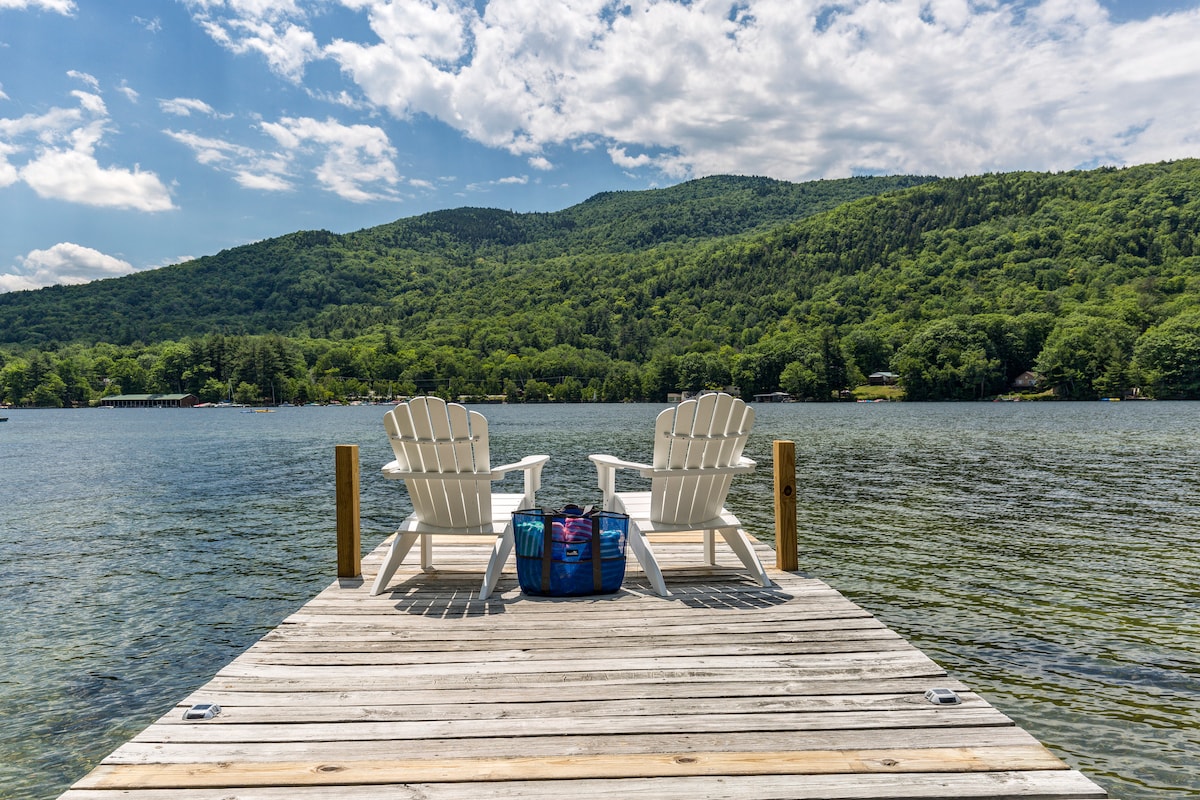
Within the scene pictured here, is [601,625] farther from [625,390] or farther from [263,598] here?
[625,390]

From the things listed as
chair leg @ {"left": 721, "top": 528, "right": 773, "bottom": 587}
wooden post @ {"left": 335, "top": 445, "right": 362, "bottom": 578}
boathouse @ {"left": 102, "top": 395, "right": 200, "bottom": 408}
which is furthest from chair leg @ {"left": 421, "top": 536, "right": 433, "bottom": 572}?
boathouse @ {"left": 102, "top": 395, "right": 200, "bottom": 408}

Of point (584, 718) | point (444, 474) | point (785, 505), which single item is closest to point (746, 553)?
point (785, 505)

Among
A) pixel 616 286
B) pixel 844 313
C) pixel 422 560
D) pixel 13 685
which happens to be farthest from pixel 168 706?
pixel 616 286

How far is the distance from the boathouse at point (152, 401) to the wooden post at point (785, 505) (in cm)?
12322

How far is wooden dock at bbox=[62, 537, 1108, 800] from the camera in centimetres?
238

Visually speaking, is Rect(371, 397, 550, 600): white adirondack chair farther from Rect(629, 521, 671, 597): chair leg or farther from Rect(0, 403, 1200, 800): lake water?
Rect(0, 403, 1200, 800): lake water

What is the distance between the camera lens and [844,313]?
96.1 m

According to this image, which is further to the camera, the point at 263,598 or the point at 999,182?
the point at 999,182

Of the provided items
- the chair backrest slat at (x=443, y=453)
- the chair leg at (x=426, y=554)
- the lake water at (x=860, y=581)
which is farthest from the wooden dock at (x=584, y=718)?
the lake water at (x=860, y=581)

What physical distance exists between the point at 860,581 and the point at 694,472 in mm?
3890

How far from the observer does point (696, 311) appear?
103125 mm

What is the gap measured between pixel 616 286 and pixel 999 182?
53.8m

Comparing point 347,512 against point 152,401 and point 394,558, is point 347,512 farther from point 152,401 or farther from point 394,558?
point 152,401

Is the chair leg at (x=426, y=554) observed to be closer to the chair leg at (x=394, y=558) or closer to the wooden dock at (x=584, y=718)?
the chair leg at (x=394, y=558)
